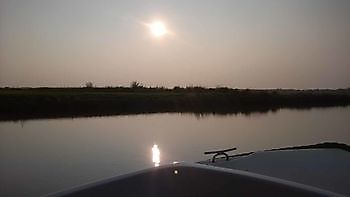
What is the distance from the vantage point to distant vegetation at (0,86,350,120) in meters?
26.2

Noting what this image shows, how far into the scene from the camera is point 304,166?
4648mm

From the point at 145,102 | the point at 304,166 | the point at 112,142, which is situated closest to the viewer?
the point at 304,166

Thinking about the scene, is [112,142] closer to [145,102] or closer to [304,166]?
[304,166]

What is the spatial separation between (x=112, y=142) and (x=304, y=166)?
12.1 meters

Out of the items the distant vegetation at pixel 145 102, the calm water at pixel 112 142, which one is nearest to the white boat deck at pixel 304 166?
the calm water at pixel 112 142

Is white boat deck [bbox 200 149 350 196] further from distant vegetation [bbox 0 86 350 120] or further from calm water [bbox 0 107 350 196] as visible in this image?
distant vegetation [bbox 0 86 350 120]

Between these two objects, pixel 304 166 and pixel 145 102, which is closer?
pixel 304 166

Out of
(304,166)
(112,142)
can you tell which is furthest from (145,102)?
(304,166)

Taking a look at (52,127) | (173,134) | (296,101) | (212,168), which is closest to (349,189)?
(212,168)

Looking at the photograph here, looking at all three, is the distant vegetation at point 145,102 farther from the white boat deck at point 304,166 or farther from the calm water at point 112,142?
the white boat deck at point 304,166

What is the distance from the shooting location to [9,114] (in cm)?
2495

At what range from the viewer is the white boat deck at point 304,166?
4.23 meters

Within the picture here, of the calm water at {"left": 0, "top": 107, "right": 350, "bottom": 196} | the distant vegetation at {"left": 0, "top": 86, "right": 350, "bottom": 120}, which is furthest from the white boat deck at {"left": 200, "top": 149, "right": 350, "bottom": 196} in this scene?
the distant vegetation at {"left": 0, "top": 86, "right": 350, "bottom": 120}

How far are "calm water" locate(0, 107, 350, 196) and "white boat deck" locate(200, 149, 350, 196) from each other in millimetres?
4410
